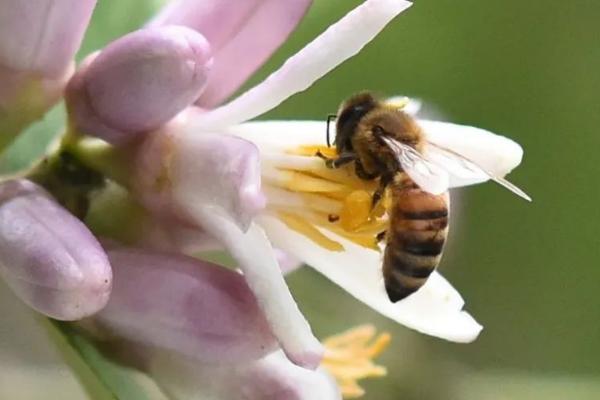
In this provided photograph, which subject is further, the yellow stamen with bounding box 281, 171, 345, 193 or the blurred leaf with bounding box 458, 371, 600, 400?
the blurred leaf with bounding box 458, 371, 600, 400

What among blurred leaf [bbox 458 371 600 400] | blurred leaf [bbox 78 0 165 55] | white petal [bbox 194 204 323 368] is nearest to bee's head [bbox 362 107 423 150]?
white petal [bbox 194 204 323 368]

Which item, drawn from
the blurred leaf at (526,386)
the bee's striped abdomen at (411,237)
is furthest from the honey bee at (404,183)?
the blurred leaf at (526,386)

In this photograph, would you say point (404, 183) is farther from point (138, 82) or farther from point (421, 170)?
point (138, 82)

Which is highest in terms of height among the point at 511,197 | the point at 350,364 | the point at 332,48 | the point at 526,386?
the point at 332,48

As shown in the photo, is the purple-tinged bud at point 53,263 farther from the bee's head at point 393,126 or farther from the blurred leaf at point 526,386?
the blurred leaf at point 526,386

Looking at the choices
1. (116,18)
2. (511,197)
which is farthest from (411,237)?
(511,197)

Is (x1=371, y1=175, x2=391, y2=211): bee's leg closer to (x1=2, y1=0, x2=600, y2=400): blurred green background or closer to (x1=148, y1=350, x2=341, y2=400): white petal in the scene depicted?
(x1=148, y1=350, x2=341, y2=400): white petal

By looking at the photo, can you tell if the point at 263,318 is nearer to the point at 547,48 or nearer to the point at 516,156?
the point at 516,156
